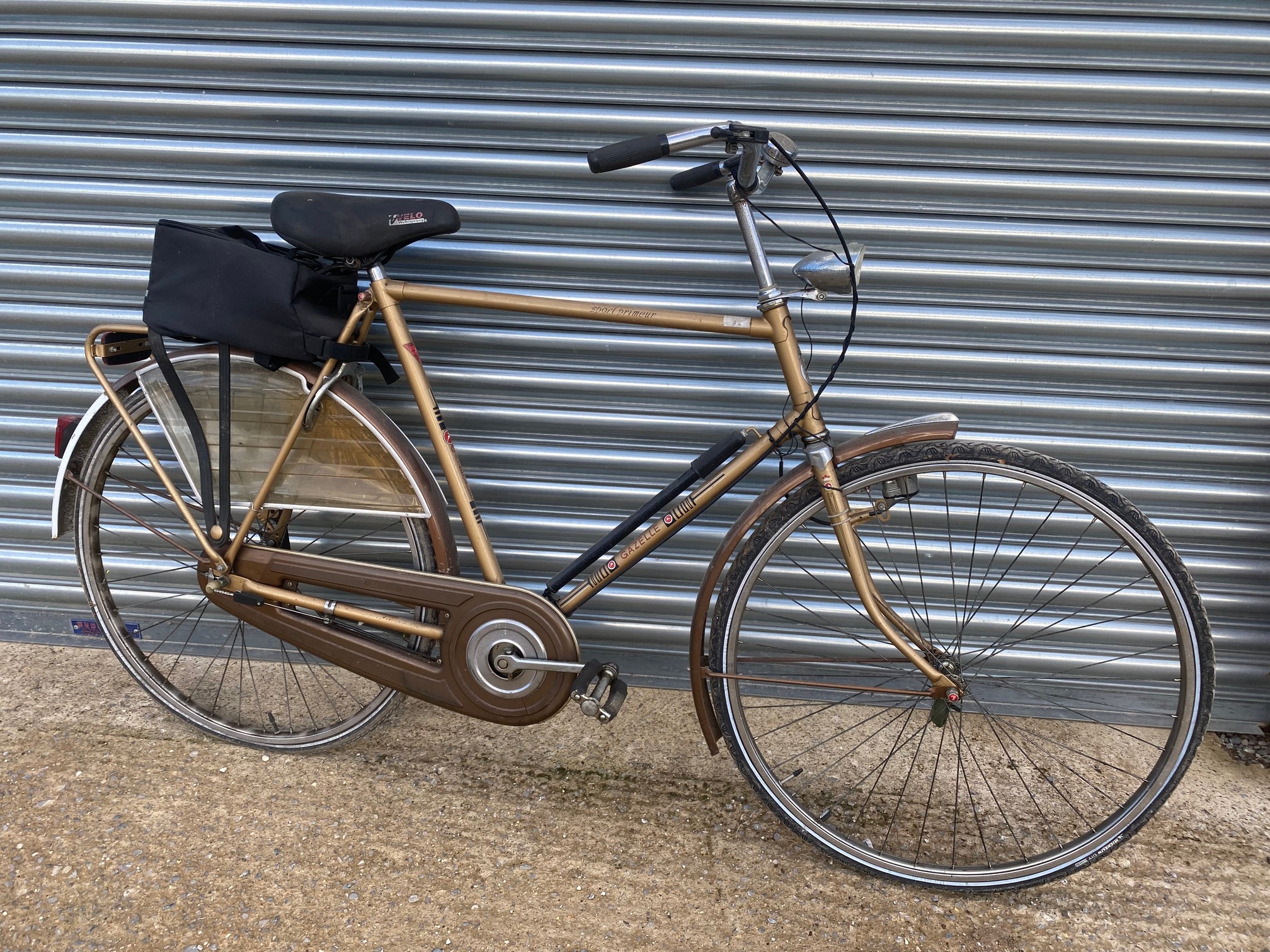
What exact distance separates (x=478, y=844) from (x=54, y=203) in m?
2.51

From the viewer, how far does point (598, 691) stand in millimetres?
2285

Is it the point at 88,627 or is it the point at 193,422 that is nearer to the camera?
the point at 193,422

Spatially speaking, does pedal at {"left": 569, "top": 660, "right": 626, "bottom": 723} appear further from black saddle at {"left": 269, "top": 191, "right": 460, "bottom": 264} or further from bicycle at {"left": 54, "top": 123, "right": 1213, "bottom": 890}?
black saddle at {"left": 269, "top": 191, "right": 460, "bottom": 264}

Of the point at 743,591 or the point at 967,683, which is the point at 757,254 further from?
the point at 967,683

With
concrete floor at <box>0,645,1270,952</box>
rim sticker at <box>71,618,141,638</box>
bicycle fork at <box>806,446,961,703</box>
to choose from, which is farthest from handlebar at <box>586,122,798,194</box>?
rim sticker at <box>71,618,141,638</box>

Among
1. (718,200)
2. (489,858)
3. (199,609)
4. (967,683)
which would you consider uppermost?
(718,200)

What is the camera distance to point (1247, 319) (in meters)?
2.51

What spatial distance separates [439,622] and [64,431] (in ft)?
4.55

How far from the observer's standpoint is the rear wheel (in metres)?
2.58

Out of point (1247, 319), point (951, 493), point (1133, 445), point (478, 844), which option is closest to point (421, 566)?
point (478, 844)

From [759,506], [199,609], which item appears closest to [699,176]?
[759,506]

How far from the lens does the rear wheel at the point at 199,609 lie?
8.46 feet

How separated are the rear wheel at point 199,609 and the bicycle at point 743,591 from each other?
1 cm

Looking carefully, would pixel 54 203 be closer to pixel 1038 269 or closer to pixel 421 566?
pixel 421 566
